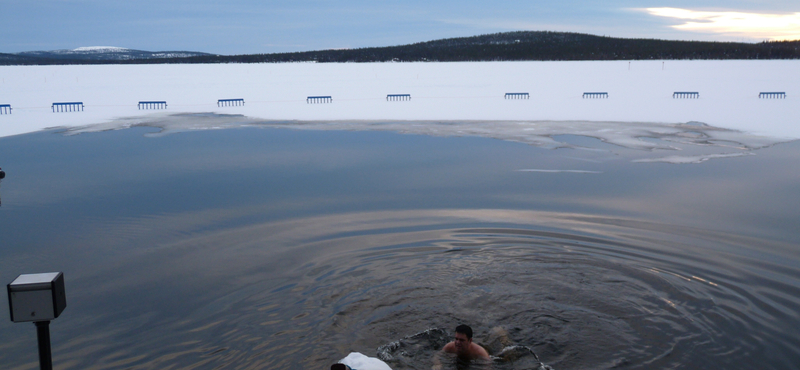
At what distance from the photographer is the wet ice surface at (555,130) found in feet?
53.0

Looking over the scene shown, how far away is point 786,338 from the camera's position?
18.7ft

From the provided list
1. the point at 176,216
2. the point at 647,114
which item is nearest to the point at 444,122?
the point at 647,114

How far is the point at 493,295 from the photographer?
21.9ft

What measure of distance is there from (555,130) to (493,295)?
47.3 feet

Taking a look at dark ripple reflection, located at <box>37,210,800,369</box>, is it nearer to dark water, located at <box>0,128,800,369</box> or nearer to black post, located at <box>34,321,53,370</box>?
dark water, located at <box>0,128,800,369</box>

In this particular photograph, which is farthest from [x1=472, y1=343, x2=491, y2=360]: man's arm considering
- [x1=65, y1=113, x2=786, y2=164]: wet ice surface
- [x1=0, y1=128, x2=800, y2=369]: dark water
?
[x1=65, y1=113, x2=786, y2=164]: wet ice surface

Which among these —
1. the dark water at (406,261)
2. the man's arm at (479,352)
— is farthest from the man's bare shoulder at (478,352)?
the dark water at (406,261)

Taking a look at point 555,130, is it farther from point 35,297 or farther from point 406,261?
point 35,297

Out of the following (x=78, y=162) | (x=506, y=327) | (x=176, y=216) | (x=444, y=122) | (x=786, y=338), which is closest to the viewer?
(x=786, y=338)

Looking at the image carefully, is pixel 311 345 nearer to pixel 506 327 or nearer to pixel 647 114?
pixel 506 327

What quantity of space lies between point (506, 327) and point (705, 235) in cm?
409

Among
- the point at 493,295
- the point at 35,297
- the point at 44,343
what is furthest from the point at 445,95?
the point at 35,297

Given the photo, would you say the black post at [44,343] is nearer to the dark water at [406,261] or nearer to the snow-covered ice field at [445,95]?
the dark water at [406,261]

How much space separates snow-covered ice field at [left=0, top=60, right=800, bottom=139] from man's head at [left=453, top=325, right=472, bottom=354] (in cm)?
1664
